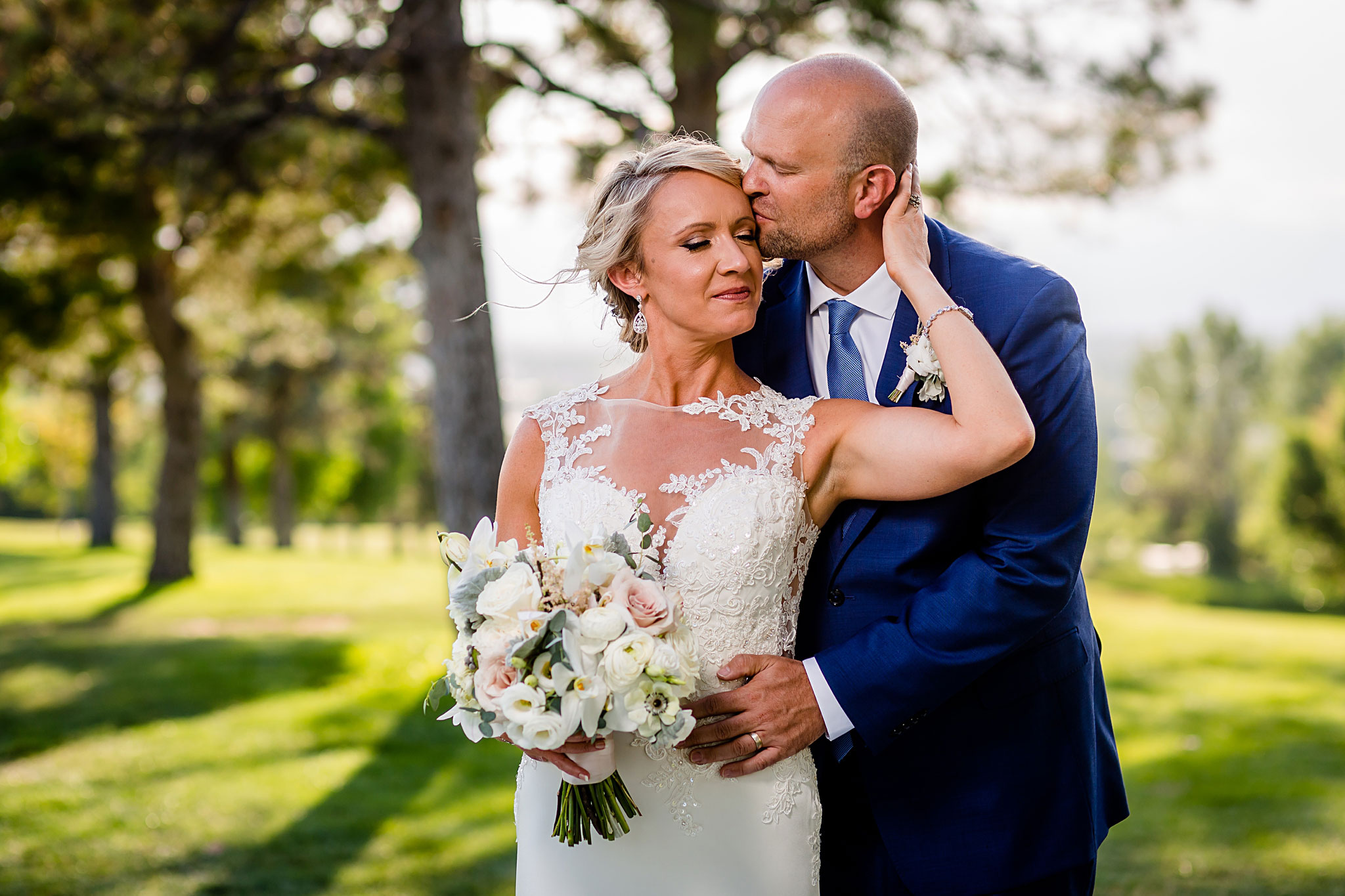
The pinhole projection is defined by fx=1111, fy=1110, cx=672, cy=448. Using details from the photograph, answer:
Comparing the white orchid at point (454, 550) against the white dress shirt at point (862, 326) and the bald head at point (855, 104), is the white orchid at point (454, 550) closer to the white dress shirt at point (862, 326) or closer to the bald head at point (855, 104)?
the white dress shirt at point (862, 326)

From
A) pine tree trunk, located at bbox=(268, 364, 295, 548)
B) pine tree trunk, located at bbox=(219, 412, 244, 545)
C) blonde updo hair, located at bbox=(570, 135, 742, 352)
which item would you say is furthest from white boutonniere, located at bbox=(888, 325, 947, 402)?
pine tree trunk, located at bbox=(219, 412, 244, 545)

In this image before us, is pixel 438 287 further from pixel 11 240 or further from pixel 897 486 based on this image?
pixel 11 240

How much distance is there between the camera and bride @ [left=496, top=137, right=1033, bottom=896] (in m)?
2.68

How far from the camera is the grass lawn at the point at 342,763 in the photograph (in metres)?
5.98

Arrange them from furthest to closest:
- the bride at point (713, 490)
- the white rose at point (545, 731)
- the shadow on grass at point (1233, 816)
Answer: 1. the shadow on grass at point (1233, 816)
2. the bride at point (713, 490)
3. the white rose at point (545, 731)

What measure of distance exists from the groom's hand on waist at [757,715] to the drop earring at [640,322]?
98 cm

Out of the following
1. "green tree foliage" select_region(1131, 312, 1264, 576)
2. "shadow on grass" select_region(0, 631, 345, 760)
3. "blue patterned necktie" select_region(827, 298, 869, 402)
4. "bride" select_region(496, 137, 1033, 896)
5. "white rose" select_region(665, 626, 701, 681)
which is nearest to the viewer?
"white rose" select_region(665, 626, 701, 681)

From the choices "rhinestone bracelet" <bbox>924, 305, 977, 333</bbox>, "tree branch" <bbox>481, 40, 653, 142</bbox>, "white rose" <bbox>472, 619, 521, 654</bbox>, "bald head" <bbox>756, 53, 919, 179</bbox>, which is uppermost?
"tree branch" <bbox>481, 40, 653, 142</bbox>

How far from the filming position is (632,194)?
2877 millimetres

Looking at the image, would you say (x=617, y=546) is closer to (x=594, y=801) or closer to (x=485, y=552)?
(x=485, y=552)

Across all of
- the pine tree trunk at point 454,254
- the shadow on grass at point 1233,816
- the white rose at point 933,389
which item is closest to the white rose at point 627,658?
the white rose at point 933,389

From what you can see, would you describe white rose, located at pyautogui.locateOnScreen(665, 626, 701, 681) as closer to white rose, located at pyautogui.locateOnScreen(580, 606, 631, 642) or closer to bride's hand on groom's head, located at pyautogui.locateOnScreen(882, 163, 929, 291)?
white rose, located at pyautogui.locateOnScreen(580, 606, 631, 642)

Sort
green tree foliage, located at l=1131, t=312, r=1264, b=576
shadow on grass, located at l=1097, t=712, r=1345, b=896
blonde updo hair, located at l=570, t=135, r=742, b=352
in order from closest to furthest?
1. blonde updo hair, located at l=570, t=135, r=742, b=352
2. shadow on grass, located at l=1097, t=712, r=1345, b=896
3. green tree foliage, located at l=1131, t=312, r=1264, b=576

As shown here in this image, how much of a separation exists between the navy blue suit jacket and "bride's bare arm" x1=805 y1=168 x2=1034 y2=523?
92mm
